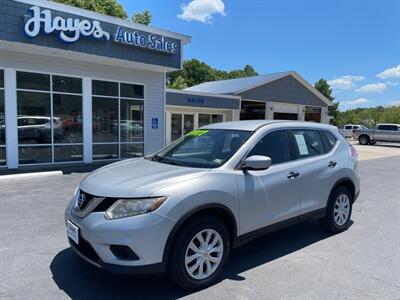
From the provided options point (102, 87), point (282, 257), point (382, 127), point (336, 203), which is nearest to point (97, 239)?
point (282, 257)

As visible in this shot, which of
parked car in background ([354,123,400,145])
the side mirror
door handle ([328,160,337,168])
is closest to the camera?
the side mirror

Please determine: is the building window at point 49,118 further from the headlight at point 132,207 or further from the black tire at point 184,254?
the black tire at point 184,254

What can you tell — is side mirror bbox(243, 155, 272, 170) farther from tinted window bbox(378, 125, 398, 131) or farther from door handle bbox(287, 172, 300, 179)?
tinted window bbox(378, 125, 398, 131)

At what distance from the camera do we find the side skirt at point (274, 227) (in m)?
3.87

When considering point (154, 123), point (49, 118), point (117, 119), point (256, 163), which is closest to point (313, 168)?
point (256, 163)

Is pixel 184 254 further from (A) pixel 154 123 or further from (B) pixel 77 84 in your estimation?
(A) pixel 154 123

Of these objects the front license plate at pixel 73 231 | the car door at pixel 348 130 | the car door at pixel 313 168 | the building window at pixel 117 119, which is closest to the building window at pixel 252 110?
the building window at pixel 117 119

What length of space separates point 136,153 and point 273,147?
423 inches

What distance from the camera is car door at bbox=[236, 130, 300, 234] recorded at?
387cm

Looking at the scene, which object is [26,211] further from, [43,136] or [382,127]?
[382,127]

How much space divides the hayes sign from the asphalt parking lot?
20.3ft

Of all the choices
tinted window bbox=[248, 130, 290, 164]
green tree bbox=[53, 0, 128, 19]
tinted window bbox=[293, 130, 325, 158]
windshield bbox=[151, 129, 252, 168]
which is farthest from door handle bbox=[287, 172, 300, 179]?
green tree bbox=[53, 0, 128, 19]

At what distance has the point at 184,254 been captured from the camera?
3326 millimetres

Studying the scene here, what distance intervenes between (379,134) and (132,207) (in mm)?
33054
